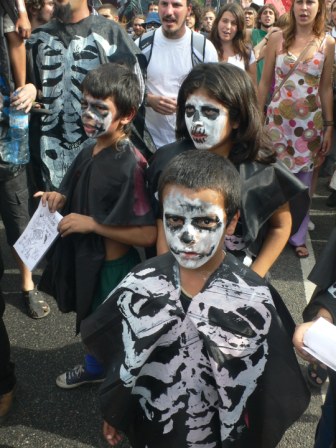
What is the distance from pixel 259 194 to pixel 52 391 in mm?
1499

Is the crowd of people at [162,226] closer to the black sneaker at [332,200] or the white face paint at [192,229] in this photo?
the white face paint at [192,229]

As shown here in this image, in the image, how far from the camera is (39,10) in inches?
157

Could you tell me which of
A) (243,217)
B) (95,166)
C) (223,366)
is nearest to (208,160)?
(243,217)

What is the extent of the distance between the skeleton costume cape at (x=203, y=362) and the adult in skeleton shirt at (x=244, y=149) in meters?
0.35

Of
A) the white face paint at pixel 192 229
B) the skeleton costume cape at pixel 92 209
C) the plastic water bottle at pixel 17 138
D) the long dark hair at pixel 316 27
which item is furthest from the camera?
the long dark hair at pixel 316 27

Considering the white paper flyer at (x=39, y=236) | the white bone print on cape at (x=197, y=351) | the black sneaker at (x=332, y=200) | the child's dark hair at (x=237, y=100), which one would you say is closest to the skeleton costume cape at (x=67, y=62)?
the white paper flyer at (x=39, y=236)

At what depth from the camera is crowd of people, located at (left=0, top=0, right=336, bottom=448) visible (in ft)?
4.54

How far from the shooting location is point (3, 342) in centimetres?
219

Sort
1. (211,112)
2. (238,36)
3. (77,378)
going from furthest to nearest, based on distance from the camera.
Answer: (238,36), (77,378), (211,112)

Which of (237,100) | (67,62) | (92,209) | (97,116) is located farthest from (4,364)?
(67,62)

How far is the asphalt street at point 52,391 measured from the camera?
2.23 metres

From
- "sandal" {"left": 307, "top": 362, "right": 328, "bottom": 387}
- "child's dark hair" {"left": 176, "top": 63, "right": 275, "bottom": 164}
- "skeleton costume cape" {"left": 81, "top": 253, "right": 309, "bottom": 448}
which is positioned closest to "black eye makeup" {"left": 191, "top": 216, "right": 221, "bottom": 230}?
"skeleton costume cape" {"left": 81, "top": 253, "right": 309, "bottom": 448}

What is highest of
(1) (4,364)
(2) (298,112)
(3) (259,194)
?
(3) (259,194)

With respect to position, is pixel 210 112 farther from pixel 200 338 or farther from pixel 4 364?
pixel 4 364
